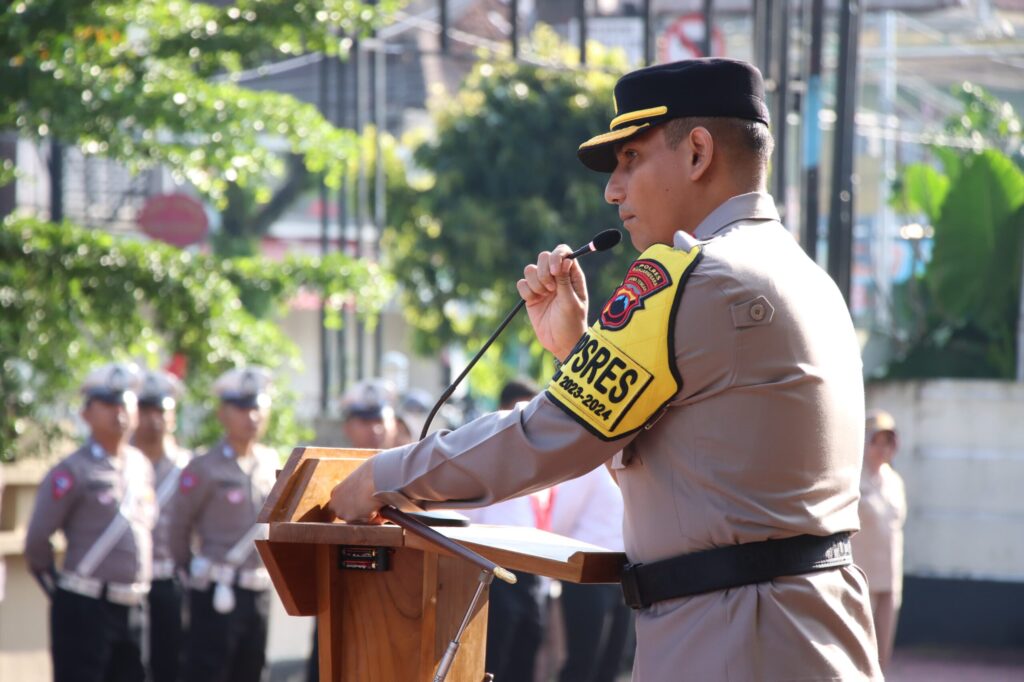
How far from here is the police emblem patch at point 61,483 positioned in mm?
7426

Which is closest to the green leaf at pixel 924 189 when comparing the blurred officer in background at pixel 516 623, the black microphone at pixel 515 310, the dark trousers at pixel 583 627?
the dark trousers at pixel 583 627

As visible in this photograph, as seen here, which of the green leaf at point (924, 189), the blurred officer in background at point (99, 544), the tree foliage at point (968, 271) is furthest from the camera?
the green leaf at point (924, 189)

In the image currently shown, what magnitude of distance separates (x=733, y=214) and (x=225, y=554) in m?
5.82

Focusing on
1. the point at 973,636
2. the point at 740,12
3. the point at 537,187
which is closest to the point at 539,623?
the point at 973,636

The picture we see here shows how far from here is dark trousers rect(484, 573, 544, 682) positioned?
8133 mm

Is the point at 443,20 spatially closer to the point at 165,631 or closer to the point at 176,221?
the point at 176,221

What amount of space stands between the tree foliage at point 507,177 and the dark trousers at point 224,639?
5.71 meters

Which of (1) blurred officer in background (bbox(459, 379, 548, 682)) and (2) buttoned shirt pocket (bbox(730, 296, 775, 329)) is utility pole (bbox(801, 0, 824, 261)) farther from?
(2) buttoned shirt pocket (bbox(730, 296, 775, 329))

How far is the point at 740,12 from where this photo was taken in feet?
51.7

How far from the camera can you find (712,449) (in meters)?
2.59

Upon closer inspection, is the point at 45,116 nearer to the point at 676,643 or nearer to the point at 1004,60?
the point at 676,643

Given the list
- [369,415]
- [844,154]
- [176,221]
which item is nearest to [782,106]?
[844,154]

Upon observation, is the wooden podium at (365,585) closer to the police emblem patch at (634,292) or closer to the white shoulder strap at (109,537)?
the police emblem patch at (634,292)

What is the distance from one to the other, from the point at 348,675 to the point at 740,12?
45.0 ft
